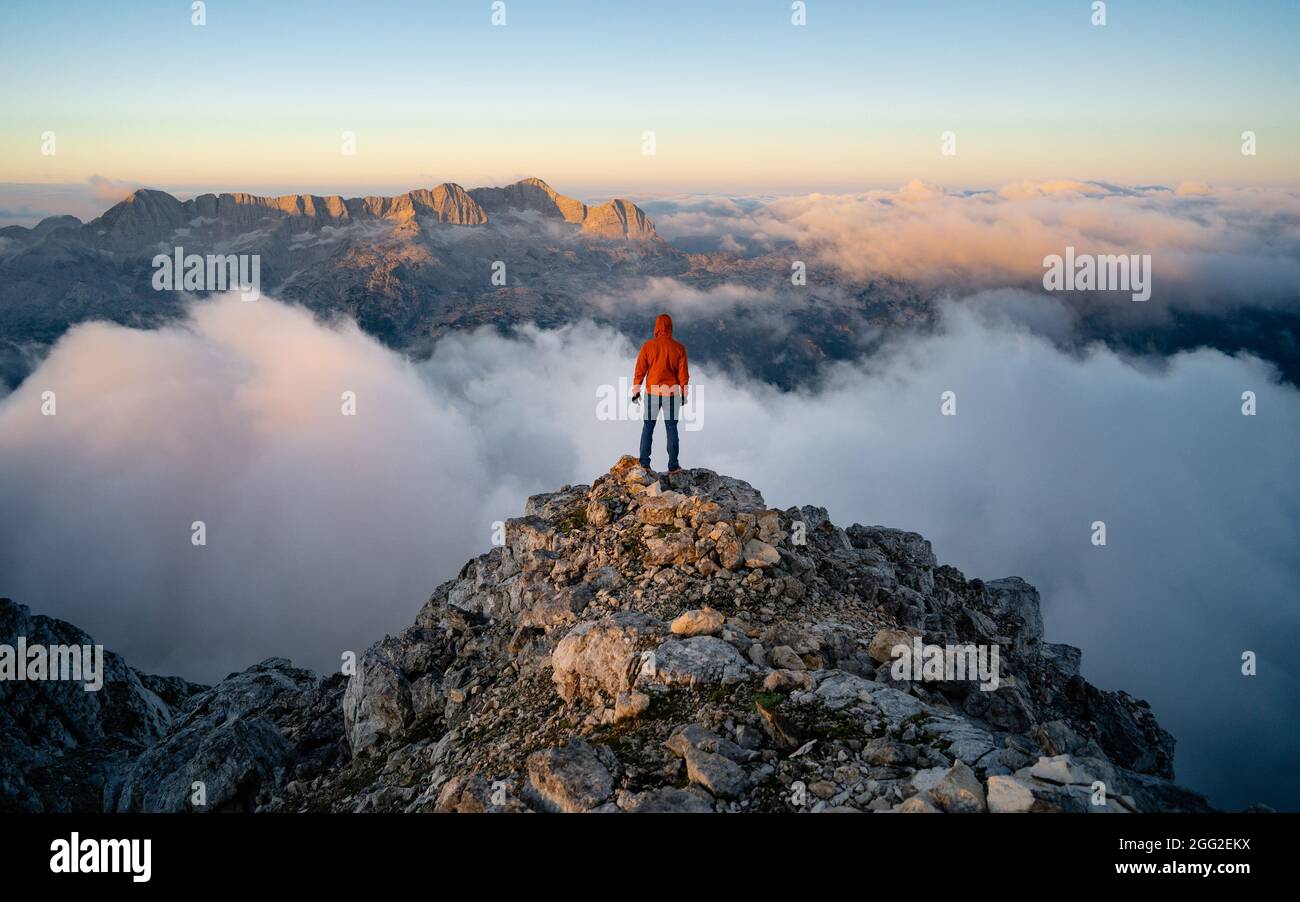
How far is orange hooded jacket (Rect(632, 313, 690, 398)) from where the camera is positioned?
21.0 metres

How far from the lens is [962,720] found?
11.2 metres

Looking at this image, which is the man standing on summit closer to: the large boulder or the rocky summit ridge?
the rocky summit ridge

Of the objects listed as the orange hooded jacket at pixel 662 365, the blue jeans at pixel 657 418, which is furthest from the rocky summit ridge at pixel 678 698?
the orange hooded jacket at pixel 662 365

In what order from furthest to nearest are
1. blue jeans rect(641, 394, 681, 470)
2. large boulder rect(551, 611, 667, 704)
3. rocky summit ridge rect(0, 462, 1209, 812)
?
blue jeans rect(641, 394, 681, 470), large boulder rect(551, 611, 667, 704), rocky summit ridge rect(0, 462, 1209, 812)

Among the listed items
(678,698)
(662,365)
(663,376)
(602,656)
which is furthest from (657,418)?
(678,698)

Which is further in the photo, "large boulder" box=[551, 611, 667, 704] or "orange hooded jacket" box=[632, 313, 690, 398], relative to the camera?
"orange hooded jacket" box=[632, 313, 690, 398]

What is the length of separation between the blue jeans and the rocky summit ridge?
3.54 ft

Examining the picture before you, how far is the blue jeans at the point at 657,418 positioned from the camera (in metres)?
21.5

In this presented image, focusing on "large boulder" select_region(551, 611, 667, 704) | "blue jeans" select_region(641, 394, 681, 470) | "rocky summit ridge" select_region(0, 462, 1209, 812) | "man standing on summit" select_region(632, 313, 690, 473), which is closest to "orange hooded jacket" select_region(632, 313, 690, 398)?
"man standing on summit" select_region(632, 313, 690, 473)

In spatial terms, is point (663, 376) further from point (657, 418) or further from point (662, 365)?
point (657, 418)

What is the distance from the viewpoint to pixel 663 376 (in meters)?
21.0

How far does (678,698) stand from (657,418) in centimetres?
1103
